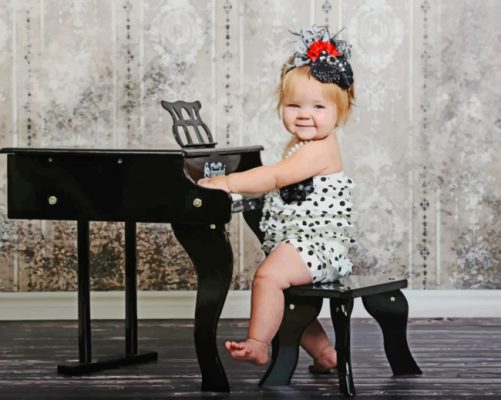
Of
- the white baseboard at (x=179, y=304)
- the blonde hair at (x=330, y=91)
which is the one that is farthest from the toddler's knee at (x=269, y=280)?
the white baseboard at (x=179, y=304)

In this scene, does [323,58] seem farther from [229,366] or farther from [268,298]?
[229,366]

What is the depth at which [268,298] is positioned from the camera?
315 centimetres

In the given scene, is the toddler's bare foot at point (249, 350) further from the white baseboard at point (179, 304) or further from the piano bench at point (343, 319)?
the white baseboard at point (179, 304)

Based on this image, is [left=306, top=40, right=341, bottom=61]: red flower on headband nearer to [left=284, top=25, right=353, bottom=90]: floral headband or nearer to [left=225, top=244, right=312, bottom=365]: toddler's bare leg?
[left=284, top=25, right=353, bottom=90]: floral headband

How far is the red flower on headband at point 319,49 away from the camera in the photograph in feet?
11.0

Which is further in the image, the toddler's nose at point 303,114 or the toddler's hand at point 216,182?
the toddler's nose at point 303,114

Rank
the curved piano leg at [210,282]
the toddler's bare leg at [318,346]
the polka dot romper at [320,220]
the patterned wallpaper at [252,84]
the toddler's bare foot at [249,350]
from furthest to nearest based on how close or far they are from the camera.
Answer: the patterned wallpaper at [252,84] < the toddler's bare leg at [318,346] < the polka dot romper at [320,220] < the curved piano leg at [210,282] < the toddler's bare foot at [249,350]

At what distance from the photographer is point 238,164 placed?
363cm

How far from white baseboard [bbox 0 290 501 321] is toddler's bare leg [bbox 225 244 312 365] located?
4.68 feet

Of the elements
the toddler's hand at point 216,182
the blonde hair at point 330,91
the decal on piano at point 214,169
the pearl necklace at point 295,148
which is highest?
the blonde hair at point 330,91

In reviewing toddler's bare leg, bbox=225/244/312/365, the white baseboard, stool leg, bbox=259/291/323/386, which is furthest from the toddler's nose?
the white baseboard

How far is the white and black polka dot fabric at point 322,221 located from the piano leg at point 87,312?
1.82 feet

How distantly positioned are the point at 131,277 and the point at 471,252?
1544 mm

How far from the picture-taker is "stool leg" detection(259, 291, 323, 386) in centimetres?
322
